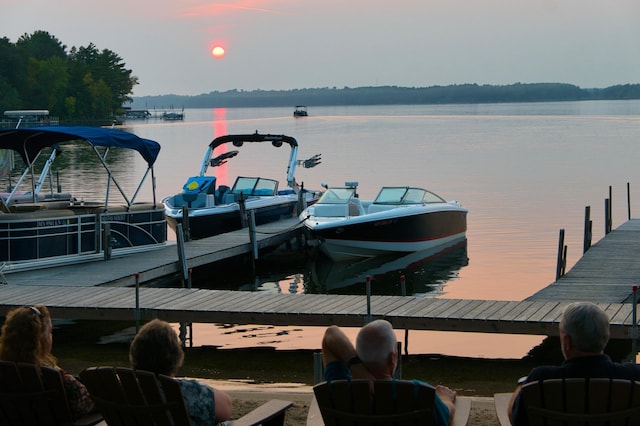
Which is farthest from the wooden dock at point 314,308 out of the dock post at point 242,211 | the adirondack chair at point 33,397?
the dock post at point 242,211

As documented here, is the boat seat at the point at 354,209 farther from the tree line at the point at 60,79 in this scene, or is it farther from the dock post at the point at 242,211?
Result: the tree line at the point at 60,79

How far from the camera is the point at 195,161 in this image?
70.4 meters

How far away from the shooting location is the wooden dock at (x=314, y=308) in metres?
12.1

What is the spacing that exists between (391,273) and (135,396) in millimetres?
16714

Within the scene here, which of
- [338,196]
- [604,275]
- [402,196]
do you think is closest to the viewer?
[604,275]

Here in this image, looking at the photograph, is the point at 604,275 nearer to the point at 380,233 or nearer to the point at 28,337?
the point at 380,233

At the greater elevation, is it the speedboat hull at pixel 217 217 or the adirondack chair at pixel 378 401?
the adirondack chair at pixel 378 401

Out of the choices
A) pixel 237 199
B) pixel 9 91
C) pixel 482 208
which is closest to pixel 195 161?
pixel 482 208

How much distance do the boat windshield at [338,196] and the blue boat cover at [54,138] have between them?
569 centimetres

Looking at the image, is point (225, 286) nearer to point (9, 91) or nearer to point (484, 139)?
point (484, 139)

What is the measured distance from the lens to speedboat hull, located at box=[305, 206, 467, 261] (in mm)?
22094

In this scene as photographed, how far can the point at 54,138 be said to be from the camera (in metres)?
18.3

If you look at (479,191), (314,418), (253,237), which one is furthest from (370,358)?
(479,191)

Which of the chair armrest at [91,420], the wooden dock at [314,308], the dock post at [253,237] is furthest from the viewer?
the dock post at [253,237]
